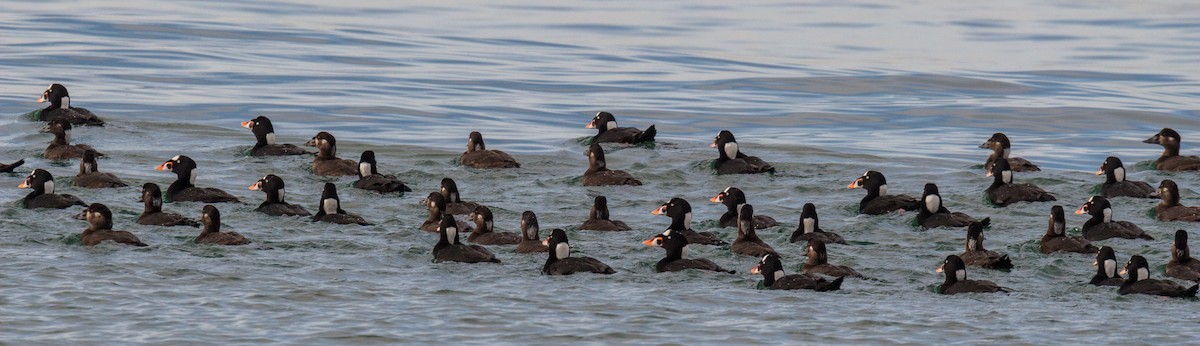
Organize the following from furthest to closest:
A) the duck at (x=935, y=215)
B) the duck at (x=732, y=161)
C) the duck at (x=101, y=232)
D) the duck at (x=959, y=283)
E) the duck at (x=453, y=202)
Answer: the duck at (x=732, y=161) < the duck at (x=453, y=202) < the duck at (x=935, y=215) < the duck at (x=101, y=232) < the duck at (x=959, y=283)

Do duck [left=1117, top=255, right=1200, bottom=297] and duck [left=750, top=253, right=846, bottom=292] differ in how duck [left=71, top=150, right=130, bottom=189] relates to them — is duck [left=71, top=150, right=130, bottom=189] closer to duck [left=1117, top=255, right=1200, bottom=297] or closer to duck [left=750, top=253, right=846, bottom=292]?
duck [left=750, top=253, right=846, bottom=292]

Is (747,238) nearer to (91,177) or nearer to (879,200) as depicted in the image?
(879,200)

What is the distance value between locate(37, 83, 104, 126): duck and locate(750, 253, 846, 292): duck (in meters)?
16.8

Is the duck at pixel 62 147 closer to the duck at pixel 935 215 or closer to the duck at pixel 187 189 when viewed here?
the duck at pixel 187 189

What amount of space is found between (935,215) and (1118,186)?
3.68 metres

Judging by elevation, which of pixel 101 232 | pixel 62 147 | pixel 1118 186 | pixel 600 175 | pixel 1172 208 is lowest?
pixel 101 232

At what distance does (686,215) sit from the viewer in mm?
21219

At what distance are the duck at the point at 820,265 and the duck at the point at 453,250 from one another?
322cm

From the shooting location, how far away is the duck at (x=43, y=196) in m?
21.9

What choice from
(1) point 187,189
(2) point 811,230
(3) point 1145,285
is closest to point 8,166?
(1) point 187,189

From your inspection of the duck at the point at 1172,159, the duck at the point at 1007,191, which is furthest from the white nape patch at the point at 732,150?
the duck at the point at 1172,159

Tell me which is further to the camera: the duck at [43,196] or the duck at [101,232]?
the duck at [43,196]

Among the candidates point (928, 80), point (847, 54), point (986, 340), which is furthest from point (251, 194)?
point (847, 54)

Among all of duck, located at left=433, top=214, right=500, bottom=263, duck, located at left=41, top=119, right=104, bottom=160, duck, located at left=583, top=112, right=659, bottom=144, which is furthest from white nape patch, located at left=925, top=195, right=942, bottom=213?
duck, located at left=41, top=119, right=104, bottom=160
